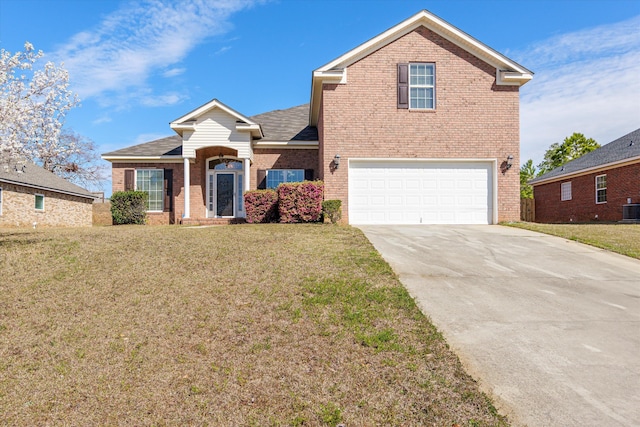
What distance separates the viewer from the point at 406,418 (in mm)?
3393

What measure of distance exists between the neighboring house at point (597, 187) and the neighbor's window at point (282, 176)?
1514cm

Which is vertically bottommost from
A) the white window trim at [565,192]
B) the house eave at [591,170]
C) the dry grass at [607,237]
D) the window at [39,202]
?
the dry grass at [607,237]

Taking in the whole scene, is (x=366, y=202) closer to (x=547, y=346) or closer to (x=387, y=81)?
(x=387, y=81)

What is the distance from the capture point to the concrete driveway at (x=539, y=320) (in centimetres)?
362

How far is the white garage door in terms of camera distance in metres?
14.3

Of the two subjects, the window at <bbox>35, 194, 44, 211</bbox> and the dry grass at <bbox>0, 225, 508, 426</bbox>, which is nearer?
the dry grass at <bbox>0, 225, 508, 426</bbox>

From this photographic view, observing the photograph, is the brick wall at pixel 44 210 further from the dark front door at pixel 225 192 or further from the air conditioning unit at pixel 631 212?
the air conditioning unit at pixel 631 212

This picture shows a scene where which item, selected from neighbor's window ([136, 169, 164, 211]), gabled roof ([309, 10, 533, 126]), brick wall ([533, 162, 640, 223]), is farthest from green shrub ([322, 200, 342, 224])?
brick wall ([533, 162, 640, 223])

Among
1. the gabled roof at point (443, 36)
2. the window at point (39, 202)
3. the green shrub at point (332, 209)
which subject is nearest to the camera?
the green shrub at point (332, 209)

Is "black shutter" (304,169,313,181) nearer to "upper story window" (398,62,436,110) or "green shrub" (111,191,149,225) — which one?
"upper story window" (398,62,436,110)

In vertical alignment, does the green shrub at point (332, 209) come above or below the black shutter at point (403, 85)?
below

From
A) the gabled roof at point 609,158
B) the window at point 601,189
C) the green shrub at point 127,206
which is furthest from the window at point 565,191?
the green shrub at point 127,206

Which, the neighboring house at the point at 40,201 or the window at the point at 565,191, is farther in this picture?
the window at the point at 565,191

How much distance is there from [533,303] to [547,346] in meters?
1.45
